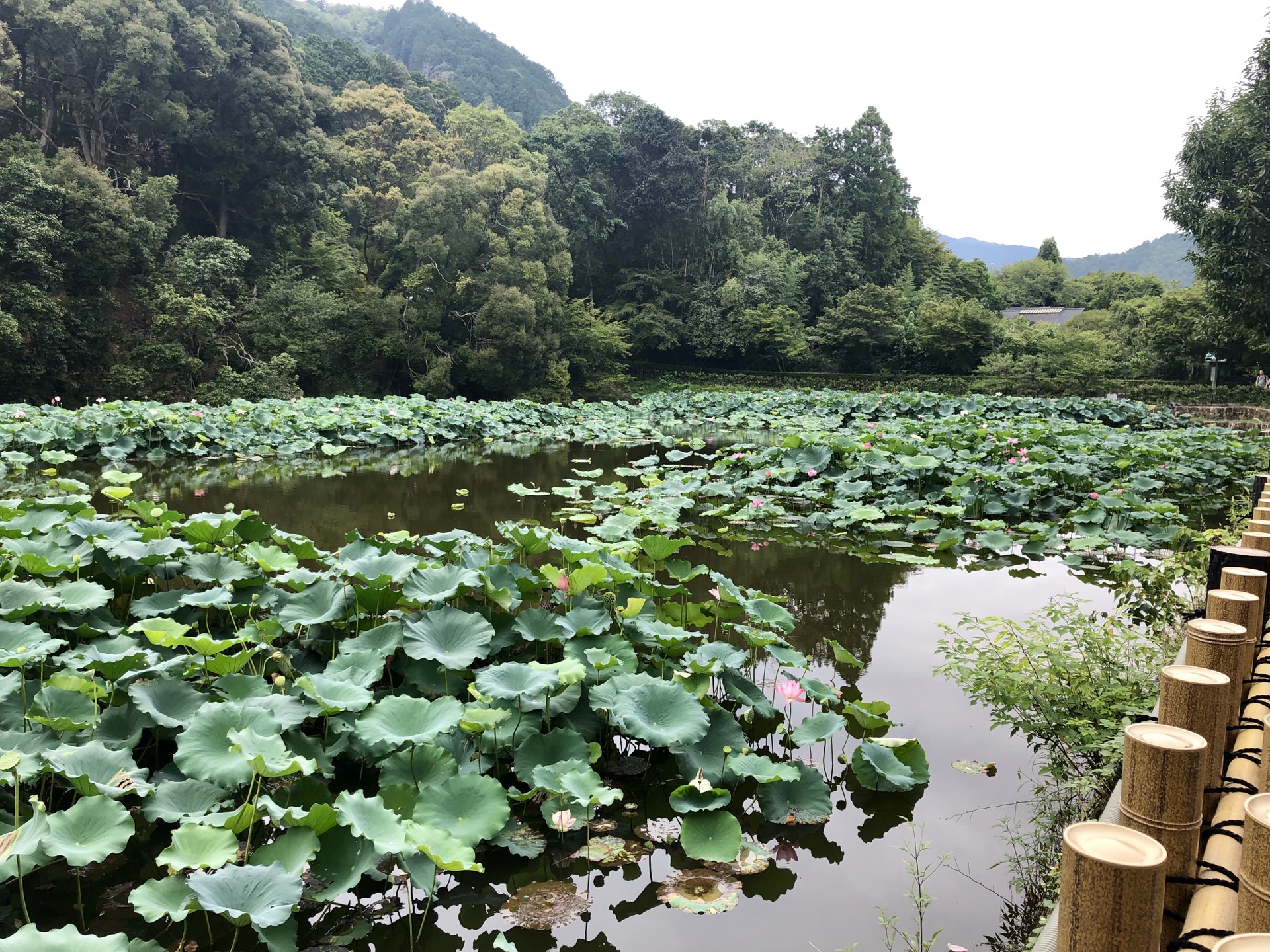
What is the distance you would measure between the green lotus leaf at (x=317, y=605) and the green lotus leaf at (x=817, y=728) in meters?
1.54

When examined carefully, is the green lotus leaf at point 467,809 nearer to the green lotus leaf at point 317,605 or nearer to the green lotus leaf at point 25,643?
the green lotus leaf at point 317,605

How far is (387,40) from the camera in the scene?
53.4 metres

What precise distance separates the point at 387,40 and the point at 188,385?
4743cm

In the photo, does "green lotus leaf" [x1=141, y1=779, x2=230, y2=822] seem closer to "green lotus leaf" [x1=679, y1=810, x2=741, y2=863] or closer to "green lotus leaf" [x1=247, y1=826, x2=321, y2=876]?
"green lotus leaf" [x1=247, y1=826, x2=321, y2=876]

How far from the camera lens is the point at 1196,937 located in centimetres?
83

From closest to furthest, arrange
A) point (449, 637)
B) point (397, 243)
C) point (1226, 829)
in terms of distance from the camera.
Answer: point (1226, 829) < point (449, 637) < point (397, 243)

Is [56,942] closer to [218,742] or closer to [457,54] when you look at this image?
[218,742]

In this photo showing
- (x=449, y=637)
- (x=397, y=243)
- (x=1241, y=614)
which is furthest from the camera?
(x=397, y=243)

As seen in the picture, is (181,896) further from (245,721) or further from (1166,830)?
(1166,830)

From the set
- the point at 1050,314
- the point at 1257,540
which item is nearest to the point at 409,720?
the point at 1257,540

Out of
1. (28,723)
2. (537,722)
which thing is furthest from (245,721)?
(537,722)

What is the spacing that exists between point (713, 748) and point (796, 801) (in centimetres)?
27

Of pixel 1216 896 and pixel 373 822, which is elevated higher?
pixel 1216 896

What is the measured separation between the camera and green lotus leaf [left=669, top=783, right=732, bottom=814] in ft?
6.88
